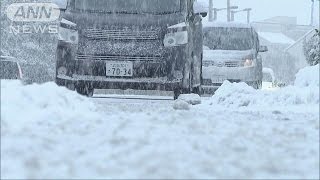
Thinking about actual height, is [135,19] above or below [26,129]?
above

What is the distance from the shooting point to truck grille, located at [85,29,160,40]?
8898 mm

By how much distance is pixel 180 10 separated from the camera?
9320 mm

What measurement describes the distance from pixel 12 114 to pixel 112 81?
511 cm

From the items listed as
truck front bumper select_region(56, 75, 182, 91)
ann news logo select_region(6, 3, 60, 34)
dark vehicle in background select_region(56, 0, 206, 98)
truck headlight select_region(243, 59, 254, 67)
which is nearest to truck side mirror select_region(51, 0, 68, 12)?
dark vehicle in background select_region(56, 0, 206, 98)

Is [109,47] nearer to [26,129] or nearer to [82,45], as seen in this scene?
[82,45]

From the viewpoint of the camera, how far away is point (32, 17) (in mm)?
37406

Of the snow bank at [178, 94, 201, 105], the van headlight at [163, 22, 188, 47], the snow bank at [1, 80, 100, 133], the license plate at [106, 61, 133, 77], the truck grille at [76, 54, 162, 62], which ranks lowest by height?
the snow bank at [178, 94, 201, 105]

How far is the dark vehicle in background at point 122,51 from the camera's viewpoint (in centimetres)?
889

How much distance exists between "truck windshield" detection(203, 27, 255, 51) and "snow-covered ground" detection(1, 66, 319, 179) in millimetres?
10674

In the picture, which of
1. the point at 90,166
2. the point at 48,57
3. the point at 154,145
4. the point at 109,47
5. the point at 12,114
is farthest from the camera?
the point at 48,57

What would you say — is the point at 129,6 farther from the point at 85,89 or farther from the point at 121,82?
the point at 85,89

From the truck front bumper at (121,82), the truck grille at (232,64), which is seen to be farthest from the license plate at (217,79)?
the truck front bumper at (121,82)

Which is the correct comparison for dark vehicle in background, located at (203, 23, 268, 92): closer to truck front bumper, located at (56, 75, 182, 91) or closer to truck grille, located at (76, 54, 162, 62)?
truck front bumper, located at (56, 75, 182, 91)

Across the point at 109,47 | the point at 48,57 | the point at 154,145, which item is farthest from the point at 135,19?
the point at 48,57
